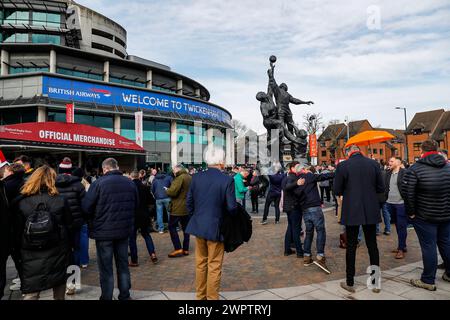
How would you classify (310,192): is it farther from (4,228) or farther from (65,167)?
(4,228)

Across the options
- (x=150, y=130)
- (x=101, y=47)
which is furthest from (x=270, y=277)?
(x=101, y=47)

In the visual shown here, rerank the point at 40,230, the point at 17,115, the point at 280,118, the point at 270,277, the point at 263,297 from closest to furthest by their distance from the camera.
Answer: the point at 40,230, the point at 263,297, the point at 270,277, the point at 280,118, the point at 17,115

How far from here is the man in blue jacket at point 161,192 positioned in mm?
8164

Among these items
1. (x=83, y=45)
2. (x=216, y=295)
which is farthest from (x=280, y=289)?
(x=83, y=45)

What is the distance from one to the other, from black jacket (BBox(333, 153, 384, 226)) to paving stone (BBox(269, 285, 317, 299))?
1.09 meters

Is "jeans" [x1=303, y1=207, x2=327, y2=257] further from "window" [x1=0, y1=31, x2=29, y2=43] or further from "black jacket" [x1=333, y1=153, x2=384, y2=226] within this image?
"window" [x1=0, y1=31, x2=29, y2=43]

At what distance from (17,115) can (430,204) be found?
30299 millimetres

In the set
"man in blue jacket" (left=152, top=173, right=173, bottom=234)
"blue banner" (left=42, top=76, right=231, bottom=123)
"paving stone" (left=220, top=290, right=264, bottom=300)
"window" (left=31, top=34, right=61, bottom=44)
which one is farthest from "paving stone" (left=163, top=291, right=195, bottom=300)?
"window" (left=31, top=34, right=61, bottom=44)

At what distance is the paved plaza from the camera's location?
3971mm

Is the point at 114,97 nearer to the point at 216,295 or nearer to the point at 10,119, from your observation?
the point at 10,119

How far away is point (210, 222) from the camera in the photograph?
3.43 metres

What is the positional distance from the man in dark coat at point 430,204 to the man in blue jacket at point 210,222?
8.88 feet

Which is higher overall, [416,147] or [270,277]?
[416,147]
